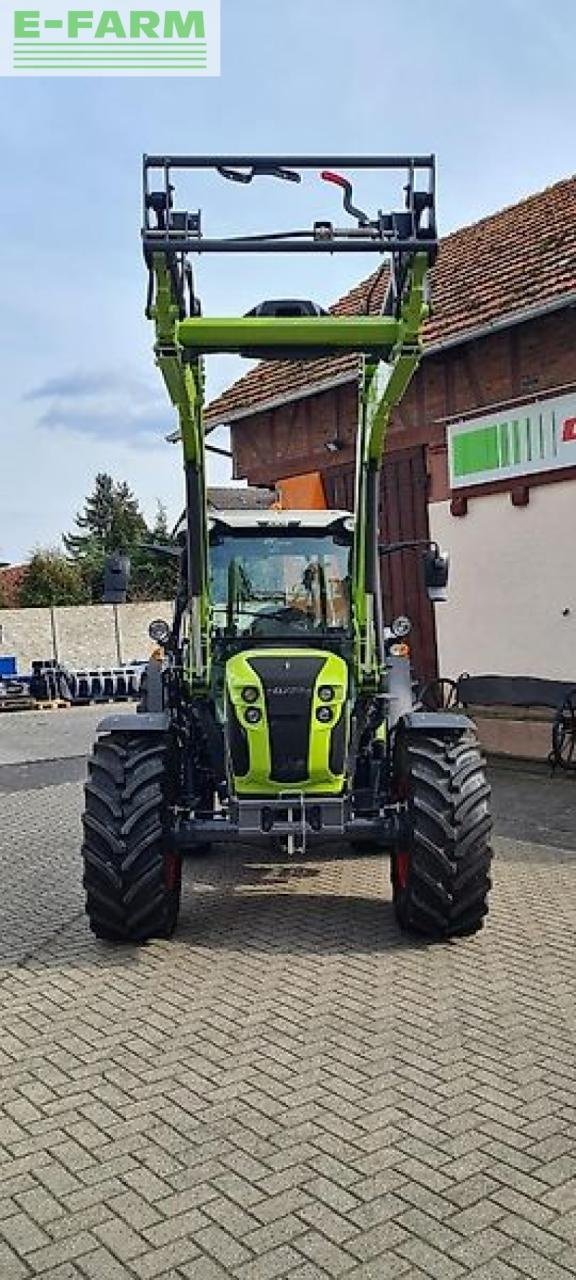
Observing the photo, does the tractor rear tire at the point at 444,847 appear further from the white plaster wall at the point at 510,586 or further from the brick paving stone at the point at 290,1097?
the white plaster wall at the point at 510,586

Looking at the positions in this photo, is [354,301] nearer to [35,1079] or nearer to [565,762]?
[565,762]

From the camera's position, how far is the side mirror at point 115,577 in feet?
22.5

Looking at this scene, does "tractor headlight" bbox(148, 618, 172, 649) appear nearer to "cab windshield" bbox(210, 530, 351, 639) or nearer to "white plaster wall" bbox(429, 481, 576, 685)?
"cab windshield" bbox(210, 530, 351, 639)

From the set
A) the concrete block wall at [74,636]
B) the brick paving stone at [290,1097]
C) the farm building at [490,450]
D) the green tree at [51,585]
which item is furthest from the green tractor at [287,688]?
the green tree at [51,585]

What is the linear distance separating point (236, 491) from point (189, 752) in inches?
114

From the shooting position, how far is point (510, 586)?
461 inches

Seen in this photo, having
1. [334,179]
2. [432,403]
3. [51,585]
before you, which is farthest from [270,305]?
[51,585]

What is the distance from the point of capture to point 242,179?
530 centimetres

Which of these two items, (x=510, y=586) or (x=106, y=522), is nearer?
(x=510, y=586)

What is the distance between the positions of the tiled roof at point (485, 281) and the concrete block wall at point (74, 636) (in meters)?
14.0

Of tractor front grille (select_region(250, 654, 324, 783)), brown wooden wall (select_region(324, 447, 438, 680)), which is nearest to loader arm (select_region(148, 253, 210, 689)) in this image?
tractor front grille (select_region(250, 654, 324, 783))

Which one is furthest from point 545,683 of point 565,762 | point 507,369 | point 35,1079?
point 35,1079

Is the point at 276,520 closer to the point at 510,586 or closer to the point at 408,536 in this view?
the point at 510,586

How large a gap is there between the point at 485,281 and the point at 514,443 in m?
2.29
